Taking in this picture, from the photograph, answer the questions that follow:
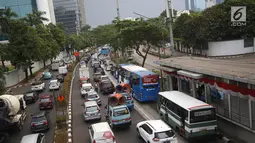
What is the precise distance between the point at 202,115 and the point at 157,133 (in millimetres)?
2733

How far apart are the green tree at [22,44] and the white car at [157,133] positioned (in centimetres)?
3223

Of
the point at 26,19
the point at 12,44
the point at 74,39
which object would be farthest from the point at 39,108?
the point at 74,39

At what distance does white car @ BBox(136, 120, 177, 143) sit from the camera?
13.9 m

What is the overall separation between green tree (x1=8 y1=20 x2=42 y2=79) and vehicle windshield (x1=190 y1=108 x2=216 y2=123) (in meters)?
34.1

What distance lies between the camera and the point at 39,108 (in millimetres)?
27531

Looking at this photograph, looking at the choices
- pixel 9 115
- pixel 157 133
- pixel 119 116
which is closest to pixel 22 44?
pixel 9 115

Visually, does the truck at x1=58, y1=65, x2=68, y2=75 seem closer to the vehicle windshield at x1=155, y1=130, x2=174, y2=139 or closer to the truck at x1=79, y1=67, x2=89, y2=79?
the truck at x1=79, y1=67, x2=89, y2=79

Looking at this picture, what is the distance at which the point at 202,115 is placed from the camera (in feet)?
47.7

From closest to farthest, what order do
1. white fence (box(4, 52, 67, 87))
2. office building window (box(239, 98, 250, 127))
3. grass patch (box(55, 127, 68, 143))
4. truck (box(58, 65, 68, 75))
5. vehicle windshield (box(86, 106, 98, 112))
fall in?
office building window (box(239, 98, 250, 127)) → grass patch (box(55, 127, 68, 143)) → vehicle windshield (box(86, 106, 98, 112)) → white fence (box(4, 52, 67, 87)) → truck (box(58, 65, 68, 75))

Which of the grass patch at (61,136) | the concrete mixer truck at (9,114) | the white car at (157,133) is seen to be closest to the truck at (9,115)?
the concrete mixer truck at (9,114)

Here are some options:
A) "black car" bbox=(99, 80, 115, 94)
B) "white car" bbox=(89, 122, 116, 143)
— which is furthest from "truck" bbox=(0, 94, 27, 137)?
"black car" bbox=(99, 80, 115, 94)

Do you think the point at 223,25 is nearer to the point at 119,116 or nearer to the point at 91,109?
the point at 91,109

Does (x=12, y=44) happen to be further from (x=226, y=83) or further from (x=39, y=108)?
(x=226, y=83)

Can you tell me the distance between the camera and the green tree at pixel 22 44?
41375 mm
